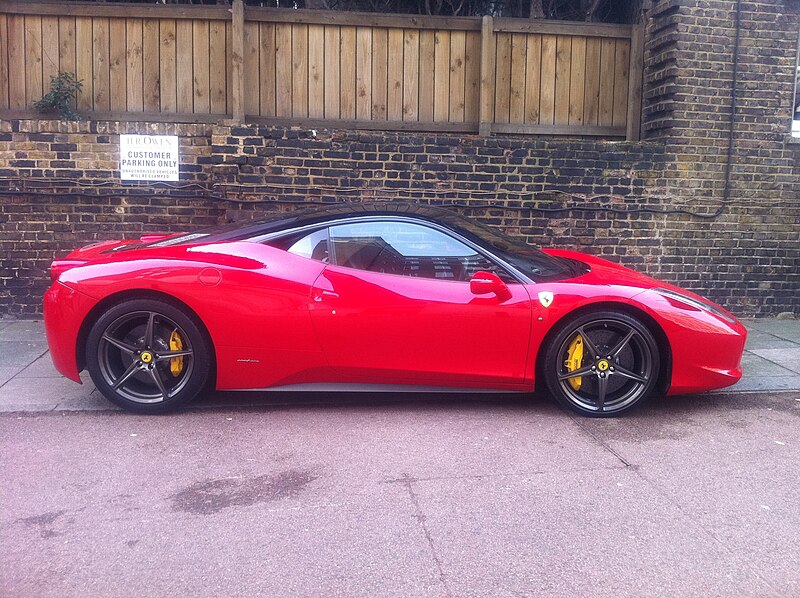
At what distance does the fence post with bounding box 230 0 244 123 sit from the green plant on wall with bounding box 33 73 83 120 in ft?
5.35

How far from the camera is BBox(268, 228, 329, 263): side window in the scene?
490 centimetres

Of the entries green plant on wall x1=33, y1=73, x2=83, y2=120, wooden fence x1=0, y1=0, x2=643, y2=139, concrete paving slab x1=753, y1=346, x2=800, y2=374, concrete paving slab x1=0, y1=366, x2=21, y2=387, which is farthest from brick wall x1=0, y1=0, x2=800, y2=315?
concrete paving slab x1=0, y1=366, x2=21, y2=387

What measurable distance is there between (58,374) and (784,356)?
19.8 ft

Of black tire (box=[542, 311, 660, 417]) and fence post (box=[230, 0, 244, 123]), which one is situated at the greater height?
fence post (box=[230, 0, 244, 123])

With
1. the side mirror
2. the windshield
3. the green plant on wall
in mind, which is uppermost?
the green plant on wall

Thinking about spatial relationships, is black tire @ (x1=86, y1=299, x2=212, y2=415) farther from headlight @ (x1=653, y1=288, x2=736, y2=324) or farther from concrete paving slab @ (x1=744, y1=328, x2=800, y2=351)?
concrete paving slab @ (x1=744, y1=328, x2=800, y2=351)

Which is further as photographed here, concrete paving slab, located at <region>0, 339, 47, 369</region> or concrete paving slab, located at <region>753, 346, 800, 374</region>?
concrete paving slab, located at <region>753, 346, 800, 374</region>

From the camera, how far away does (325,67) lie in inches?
319

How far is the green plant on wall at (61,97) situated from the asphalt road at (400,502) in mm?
4045

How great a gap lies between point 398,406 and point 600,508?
6.17 ft

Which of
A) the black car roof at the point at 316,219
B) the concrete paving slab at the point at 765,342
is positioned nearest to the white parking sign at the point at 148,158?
the black car roof at the point at 316,219

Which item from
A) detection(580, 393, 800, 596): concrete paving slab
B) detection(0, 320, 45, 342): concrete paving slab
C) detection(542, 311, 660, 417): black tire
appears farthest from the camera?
detection(0, 320, 45, 342): concrete paving slab

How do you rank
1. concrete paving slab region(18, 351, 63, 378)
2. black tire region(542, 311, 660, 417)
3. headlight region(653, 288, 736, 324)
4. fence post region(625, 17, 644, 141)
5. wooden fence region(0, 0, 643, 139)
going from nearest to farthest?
black tire region(542, 311, 660, 417) → headlight region(653, 288, 736, 324) → concrete paving slab region(18, 351, 63, 378) → wooden fence region(0, 0, 643, 139) → fence post region(625, 17, 644, 141)

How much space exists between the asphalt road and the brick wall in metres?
3.12
